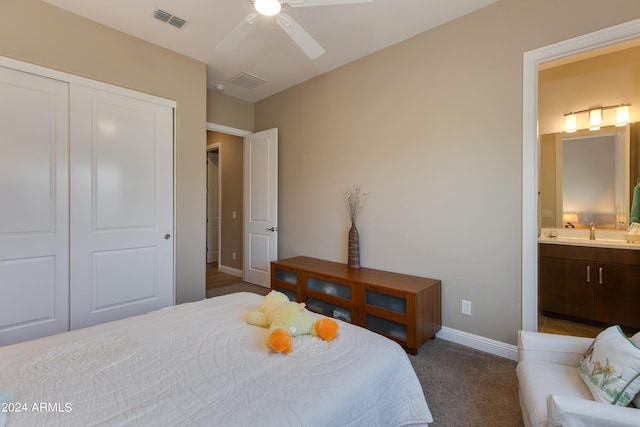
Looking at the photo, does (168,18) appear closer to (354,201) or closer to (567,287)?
(354,201)

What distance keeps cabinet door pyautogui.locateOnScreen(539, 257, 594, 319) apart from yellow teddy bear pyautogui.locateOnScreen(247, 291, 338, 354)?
2.78m

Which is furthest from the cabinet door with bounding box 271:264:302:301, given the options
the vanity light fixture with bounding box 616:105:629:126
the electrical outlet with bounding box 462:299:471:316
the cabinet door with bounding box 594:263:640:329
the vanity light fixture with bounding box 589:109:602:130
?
the vanity light fixture with bounding box 616:105:629:126

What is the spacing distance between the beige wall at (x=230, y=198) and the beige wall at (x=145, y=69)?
5.45 feet

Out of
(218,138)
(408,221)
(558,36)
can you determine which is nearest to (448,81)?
(558,36)

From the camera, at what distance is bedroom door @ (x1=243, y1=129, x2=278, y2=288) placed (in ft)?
13.2

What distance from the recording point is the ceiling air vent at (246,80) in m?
3.58

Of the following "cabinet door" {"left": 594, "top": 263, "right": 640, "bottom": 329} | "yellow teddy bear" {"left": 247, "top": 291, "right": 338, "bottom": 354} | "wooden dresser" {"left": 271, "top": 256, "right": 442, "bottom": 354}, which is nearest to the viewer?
"yellow teddy bear" {"left": 247, "top": 291, "right": 338, "bottom": 354}

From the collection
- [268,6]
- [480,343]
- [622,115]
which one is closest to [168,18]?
[268,6]

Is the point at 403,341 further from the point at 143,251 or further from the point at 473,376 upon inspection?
the point at 143,251

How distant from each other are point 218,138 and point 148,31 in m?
2.69

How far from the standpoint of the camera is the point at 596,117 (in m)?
3.04

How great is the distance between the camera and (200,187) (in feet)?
10.8

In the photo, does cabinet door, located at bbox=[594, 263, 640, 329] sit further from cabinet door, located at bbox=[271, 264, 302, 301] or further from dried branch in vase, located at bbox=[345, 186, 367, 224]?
cabinet door, located at bbox=[271, 264, 302, 301]

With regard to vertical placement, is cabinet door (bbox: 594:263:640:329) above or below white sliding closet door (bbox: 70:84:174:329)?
below
